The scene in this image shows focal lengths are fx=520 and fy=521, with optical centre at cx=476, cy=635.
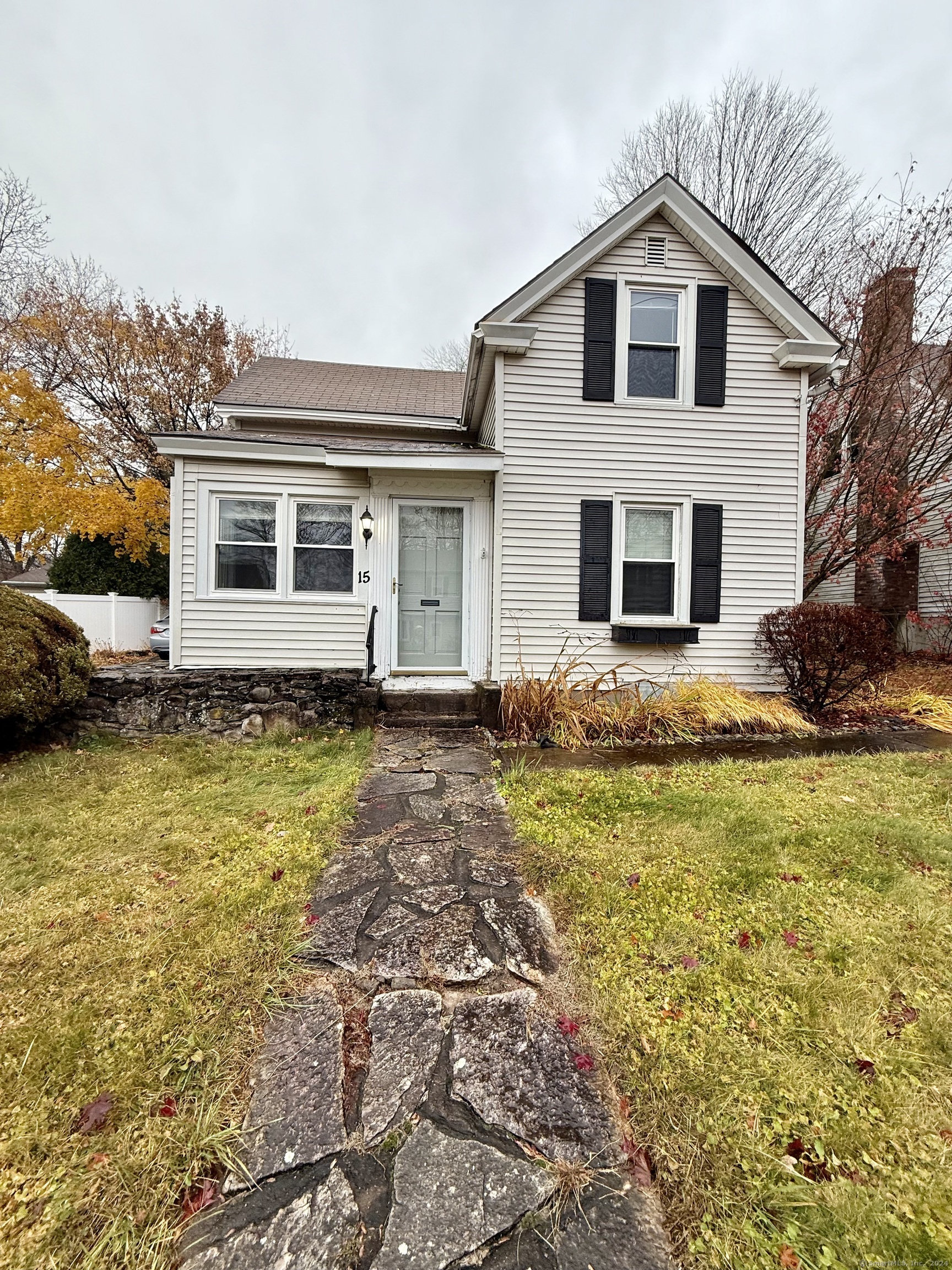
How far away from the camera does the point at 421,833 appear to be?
3389 mm

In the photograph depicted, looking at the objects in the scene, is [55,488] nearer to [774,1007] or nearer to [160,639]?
[160,639]

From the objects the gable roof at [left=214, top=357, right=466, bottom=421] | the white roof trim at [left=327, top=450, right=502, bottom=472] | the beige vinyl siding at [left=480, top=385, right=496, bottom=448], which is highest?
the gable roof at [left=214, top=357, right=466, bottom=421]

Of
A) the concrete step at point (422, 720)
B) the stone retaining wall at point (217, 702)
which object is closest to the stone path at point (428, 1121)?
the concrete step at point (422, 720)

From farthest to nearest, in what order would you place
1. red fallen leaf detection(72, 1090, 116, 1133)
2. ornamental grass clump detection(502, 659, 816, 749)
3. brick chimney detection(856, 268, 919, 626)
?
brick chimney detection(856, 268, 919, 626)
ornamental grass clump detection(502, 659, 816, 749)
red fallen leaf detection(72, 1090, 116, 1133)

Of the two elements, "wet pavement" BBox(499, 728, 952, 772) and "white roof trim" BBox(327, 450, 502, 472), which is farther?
"white roof trim" BBox(327, 450, 502, 472)

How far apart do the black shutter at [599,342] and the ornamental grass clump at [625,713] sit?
3.46 meters

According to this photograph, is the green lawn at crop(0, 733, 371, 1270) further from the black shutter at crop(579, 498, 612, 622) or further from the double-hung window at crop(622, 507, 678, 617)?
the double-hung window at crop(622, 507, 678, 617)

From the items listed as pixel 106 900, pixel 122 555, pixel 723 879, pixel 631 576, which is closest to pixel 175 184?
pixel 122 555

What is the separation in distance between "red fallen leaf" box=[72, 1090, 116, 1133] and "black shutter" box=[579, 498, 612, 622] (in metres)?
5.90

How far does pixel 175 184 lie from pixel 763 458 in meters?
19.9

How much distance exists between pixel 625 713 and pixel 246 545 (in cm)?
509

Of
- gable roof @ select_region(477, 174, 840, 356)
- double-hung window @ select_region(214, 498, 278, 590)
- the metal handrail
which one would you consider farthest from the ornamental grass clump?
gable roof @ select_region(477, 174, 840, 356)

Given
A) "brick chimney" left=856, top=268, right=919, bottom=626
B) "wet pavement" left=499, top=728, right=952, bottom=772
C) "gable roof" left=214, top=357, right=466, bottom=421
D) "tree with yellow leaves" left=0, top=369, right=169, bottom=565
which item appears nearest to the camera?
"wet pavement" left=499, top=728, right=952, bottom=772

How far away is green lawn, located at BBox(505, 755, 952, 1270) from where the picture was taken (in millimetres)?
1251
